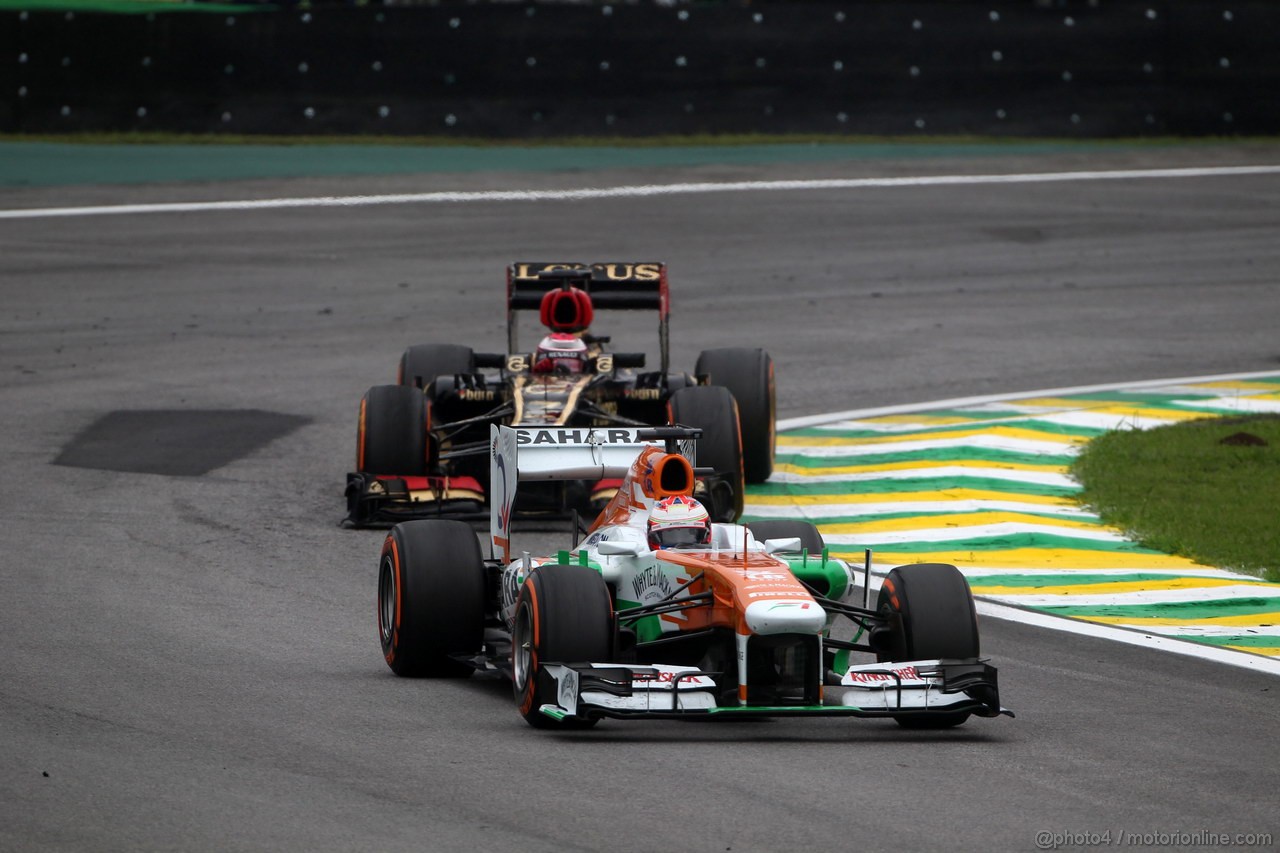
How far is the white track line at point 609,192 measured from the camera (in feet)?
89.1

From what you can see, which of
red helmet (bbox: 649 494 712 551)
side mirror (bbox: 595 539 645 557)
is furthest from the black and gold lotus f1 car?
side mirror (bbox: 595 539 645 557)

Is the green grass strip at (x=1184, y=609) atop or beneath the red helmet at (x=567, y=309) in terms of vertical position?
beneath

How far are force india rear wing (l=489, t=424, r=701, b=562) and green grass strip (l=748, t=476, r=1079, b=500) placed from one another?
454 centimetres

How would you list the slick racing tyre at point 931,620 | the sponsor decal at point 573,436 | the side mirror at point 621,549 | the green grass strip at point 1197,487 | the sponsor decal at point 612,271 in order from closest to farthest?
the slick racing tyre at point 931,620 < the side mirror at point 621,549 < the sponsor decal at point 573,436 < the green grass strip at point 1197,487 < the sponsor decal at point 612,271

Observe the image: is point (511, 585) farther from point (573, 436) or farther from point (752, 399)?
point (752, 399)

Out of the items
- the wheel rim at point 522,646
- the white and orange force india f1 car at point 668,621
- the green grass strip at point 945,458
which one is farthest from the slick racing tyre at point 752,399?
the wheel rim at point 522,646

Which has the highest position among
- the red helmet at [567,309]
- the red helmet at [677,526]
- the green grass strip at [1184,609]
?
the red helmet at [567,309]

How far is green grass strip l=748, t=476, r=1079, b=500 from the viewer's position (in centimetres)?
1448

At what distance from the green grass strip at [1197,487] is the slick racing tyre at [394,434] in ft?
15.4

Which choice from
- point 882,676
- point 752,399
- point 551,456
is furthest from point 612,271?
point 882,676

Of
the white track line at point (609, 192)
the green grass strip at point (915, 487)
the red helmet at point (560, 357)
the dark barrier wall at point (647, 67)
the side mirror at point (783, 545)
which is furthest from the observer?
the dark barrier wall at point (647, 67)

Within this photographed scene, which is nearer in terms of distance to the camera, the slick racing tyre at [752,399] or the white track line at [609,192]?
the slick racing tyre at [752,399]

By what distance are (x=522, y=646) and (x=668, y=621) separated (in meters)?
0.64

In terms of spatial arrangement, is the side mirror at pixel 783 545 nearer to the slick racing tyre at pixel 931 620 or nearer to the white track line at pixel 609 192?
the slick racing tyre at pixel 931 620
